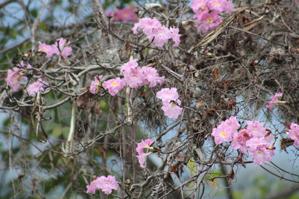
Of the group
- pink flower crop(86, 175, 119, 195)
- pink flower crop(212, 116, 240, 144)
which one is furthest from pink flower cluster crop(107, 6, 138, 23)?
pink flower crop(212, 116, 240, 144)

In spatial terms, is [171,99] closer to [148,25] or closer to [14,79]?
[148,25]

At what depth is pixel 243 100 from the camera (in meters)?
1.90

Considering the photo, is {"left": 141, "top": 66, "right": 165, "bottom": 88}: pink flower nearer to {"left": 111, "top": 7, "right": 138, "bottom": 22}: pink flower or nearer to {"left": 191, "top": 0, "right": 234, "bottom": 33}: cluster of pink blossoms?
{"left": 191, "top": 0, "right": 234, "bottom": 33}: cluster of pink blossoms

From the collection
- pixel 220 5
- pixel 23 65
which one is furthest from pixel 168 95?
pixel 23 65

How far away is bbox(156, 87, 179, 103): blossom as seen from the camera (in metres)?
1.85

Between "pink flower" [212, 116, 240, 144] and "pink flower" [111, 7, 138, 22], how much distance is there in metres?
1.25

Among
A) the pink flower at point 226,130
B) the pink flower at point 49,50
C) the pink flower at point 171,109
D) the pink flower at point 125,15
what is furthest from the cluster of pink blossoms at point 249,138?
the pink flower at point 125,15

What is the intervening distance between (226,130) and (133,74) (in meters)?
0.40

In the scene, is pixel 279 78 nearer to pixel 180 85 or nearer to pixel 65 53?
pixel 180 85

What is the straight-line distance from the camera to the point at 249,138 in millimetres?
1671

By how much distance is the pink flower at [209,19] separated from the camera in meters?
2.23

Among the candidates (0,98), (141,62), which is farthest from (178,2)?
(0,98)

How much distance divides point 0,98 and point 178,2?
26.5 inches

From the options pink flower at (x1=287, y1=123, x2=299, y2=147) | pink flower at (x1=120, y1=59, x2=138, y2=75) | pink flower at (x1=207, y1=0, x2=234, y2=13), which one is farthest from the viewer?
pink flower at (x1=207, y1=0, x2=234, y2=13)
